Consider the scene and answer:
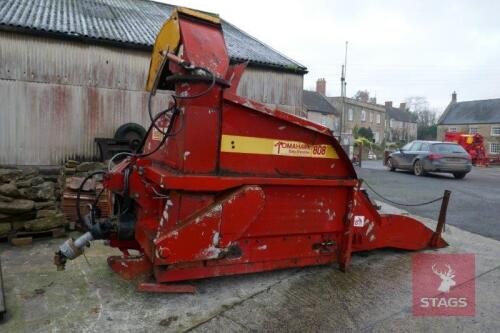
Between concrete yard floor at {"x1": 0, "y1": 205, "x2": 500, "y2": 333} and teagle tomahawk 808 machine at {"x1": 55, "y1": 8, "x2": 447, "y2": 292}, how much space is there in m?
0.19

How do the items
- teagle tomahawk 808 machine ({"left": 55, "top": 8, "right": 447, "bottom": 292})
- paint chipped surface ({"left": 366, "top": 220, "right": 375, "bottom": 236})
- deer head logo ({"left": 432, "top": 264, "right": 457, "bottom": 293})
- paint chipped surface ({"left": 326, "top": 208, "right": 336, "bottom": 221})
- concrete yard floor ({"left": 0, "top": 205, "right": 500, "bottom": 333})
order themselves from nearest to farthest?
concrete yard floor ({"left": 0, "top": 205, "right": 500, "bottom": 333}), teagle tomahawk 808 machine ({"left": 55, "top": 8, "right": 447, "bottom": 292}), deer head logo ({"left": 432, "top": 264, "right": 457, "bottom": 293}), paint chipped surface ({"left": 326, "top": 208, "right": 336, "bottom": 221}), paint chipped surface ({"left": 366, "top": 220, "right": 375, "bottom": 236})

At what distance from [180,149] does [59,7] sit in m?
9.23

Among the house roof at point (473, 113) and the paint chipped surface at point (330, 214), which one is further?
the house roof at point (473, 113)

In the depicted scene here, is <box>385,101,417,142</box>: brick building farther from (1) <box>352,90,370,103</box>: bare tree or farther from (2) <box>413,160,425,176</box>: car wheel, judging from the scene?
(2) <box>413,160,425,176</box>: car wheel

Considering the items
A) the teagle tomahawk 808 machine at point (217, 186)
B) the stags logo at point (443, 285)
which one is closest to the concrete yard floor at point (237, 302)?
the stags logo at point (443, 285)

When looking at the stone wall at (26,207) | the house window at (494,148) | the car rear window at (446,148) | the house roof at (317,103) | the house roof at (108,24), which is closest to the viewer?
the stone wall at (26,207)

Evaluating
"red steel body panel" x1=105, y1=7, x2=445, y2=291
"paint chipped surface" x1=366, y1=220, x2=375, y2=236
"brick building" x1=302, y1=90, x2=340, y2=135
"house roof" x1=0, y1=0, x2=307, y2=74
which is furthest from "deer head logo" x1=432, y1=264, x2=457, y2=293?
"brick building" x1=302, y1=90, x2=340, y2=135

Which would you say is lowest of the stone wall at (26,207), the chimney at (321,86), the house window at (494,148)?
the stone wall at (26,207)

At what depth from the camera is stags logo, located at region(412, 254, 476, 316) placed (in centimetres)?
316

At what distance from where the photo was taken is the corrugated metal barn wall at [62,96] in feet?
24.6

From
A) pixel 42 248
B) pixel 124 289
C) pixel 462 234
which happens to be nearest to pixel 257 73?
pixel 462 234

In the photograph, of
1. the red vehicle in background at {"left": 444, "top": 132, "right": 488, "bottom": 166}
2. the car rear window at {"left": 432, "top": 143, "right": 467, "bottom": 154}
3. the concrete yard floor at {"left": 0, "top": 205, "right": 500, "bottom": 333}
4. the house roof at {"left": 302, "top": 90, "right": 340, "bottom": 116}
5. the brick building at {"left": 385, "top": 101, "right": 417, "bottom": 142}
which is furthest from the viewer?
the brick building at {"left": 385, "top": 101, "right": 417, "bottom": 142}

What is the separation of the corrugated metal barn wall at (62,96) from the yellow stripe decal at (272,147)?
616cm

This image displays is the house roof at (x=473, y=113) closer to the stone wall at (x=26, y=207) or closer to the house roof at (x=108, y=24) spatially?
the house roof at (x=108, y=24)
